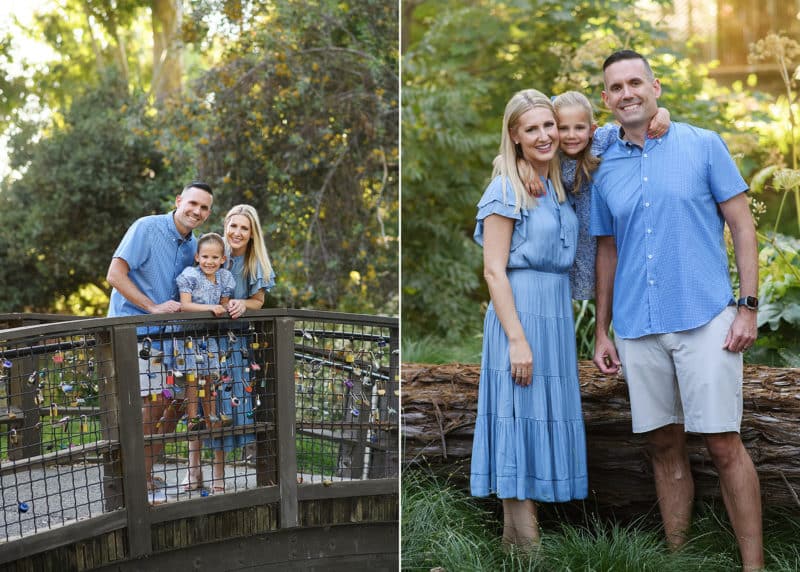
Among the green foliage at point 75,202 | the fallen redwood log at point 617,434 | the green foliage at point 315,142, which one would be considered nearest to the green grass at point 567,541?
the fallen redwood log at point 617,434

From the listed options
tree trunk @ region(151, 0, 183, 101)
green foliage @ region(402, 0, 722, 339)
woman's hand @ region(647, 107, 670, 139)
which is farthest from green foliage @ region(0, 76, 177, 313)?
woman's hand @ region(647, 107, 670, 139)

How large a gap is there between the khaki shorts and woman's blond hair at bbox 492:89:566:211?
45 centimetres

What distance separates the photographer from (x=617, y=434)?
2.73 m

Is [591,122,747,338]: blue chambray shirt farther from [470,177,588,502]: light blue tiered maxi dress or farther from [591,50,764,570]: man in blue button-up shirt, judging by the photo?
[470,177,588,502]: light blue tiered maxi dress

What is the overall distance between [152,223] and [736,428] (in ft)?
6.76

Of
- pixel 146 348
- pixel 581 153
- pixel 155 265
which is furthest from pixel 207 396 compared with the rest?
pixel 581 153

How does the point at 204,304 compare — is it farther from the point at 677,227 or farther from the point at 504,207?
the point at 677,227

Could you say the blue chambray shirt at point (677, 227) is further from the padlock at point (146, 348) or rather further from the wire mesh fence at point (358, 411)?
the padlock at point (146, 348)

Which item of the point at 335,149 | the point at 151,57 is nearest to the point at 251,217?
the point at 335,149

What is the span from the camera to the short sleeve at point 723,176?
2.22m

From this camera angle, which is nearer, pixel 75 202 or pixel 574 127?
pixel 574 127

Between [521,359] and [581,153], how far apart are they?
1.86ft

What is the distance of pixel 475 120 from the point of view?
6.06 meters

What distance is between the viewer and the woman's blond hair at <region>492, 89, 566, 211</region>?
7.64ft
